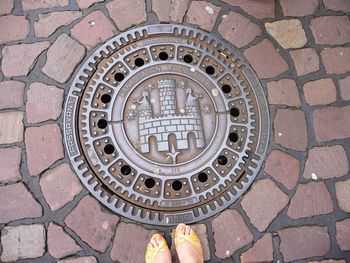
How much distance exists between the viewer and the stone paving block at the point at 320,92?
2.40 m

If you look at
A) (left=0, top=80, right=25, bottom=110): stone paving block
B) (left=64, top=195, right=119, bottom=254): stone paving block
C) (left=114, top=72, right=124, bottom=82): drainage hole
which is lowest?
(left=64, top=195, right=119, bottom=254): stone paving block

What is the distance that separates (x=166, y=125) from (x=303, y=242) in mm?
945

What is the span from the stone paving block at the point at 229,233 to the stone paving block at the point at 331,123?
0.65 m

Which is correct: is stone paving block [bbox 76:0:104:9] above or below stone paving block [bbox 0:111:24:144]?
above

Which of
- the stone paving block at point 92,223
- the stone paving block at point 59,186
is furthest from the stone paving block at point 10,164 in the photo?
the stone paving block at point 92,223

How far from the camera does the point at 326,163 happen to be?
2.32m

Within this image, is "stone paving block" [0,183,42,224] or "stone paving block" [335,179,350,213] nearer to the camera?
"stone paving block" [0,183,42,224]

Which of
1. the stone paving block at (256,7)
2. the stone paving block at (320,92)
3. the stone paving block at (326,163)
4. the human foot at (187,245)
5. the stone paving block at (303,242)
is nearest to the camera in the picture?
the human foot at (187,245)

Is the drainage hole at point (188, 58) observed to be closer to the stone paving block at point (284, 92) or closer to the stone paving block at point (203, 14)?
the stone paving block at point (203, 14)

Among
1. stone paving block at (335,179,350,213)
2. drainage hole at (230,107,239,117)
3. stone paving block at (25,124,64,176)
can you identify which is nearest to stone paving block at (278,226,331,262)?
stone paving block at (335,179,350,213)

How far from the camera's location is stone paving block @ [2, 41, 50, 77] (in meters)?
2.33

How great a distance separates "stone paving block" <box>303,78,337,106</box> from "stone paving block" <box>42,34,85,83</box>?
4.26ft

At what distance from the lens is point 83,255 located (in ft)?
6.98

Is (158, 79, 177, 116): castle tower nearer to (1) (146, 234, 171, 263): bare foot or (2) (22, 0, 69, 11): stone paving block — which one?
(1) (146, 234, 171, 263): bare foot
